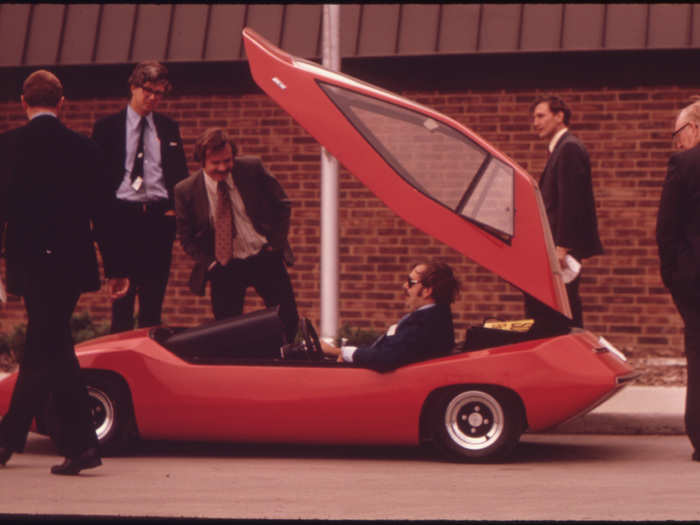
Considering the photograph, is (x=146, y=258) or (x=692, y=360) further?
(x=146, y=258)

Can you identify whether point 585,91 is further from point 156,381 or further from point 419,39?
point 156,381

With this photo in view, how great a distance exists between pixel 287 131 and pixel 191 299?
5.73 ft

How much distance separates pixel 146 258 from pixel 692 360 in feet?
10.5

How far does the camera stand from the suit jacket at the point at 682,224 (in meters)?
6.52

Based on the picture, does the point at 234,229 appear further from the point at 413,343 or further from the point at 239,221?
the point at 413,343

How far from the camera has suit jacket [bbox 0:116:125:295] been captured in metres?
5.90

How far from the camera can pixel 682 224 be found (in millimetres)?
6590

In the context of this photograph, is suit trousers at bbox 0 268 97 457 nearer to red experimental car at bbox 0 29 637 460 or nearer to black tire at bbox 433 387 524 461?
red experimental car at bbox 0 29 637 460

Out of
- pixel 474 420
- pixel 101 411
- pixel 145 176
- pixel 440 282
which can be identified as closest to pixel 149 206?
pixel 145 176

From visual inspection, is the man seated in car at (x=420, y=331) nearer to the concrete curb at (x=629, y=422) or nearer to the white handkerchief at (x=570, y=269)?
the white handkerchief at (x=570, y=269)

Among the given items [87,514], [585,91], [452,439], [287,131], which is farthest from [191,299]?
[87,514]

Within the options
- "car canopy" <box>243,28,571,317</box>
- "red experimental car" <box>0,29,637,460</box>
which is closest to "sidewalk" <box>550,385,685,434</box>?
"red experimental car" <box>0,29,637,460</box>

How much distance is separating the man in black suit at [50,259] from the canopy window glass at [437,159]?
1387 millimetres

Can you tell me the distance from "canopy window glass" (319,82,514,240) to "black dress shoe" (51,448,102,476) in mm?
2012
